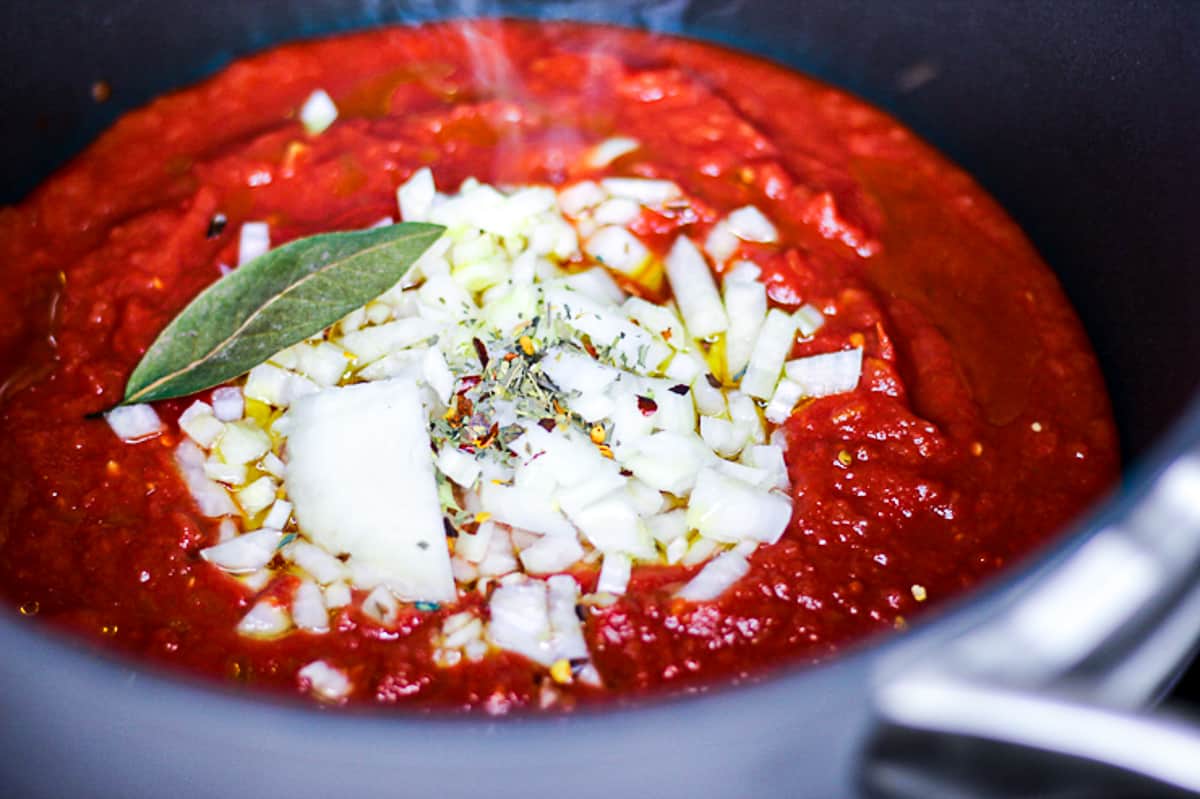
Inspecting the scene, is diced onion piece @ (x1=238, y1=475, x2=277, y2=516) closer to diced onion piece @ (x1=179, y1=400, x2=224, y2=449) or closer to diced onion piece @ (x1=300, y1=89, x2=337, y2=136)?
diced onion piece @ (x1=179, y1=400, x2=224, y2=449)

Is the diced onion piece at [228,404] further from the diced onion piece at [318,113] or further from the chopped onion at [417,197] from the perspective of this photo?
the diced onion piece at [318,113]

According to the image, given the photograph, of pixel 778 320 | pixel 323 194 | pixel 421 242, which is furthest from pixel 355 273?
pixel 778 320

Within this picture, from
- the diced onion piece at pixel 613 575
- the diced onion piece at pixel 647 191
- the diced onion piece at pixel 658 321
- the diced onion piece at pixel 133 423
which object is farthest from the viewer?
the diced onion piece at pixel 647 191

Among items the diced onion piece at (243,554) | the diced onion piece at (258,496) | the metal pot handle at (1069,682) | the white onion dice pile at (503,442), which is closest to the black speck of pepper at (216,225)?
the white onion dice pile at (503,442)

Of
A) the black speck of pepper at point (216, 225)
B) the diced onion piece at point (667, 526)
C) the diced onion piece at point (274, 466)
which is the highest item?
the black speck of pepper at point (216, 225)

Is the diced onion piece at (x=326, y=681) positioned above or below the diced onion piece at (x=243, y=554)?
below

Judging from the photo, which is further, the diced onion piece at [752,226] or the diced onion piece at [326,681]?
the diced onion piece at [752,226]

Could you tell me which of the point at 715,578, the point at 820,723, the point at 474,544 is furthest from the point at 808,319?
the point at 820,723
